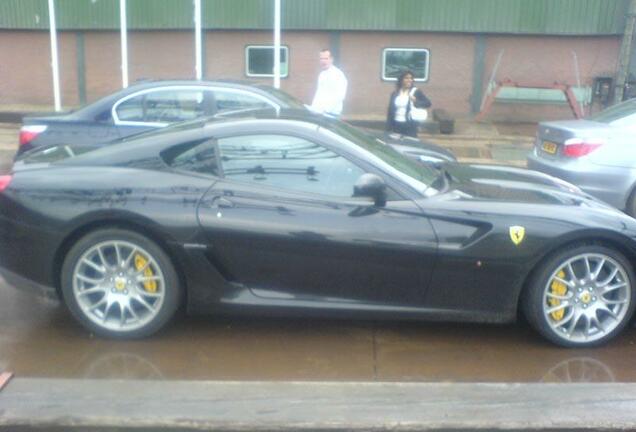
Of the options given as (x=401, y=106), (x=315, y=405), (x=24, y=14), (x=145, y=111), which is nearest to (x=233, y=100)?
(x=145, y=111)

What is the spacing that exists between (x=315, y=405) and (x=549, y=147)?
617 cm

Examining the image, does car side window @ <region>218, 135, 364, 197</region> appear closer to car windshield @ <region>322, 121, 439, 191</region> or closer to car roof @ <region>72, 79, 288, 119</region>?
car windshield @ <region>322, 121, 439, 191</region>

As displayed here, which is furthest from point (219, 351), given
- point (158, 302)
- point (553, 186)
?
point (553, 186)

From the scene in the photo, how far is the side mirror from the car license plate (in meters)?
4.69

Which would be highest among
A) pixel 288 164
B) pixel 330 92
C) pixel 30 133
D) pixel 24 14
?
pixel 24 14

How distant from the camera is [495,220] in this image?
5.14m

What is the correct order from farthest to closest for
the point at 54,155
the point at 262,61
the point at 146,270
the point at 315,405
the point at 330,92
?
1. the point at 262,61
2. the point at 330,92
3. the point at 54,155
4. the point at 146,270
5. the point at 315,405

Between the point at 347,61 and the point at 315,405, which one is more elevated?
the point at 347,61

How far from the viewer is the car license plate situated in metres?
9.33

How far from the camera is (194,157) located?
5.37m

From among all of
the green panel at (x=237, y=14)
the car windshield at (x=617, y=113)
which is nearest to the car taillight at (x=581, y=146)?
the car windshield at (x=617, y=113)

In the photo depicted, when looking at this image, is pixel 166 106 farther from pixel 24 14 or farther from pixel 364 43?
pixel 24 14

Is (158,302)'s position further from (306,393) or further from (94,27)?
(94,27)

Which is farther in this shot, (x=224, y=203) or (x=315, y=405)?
(x=224, y=203)
